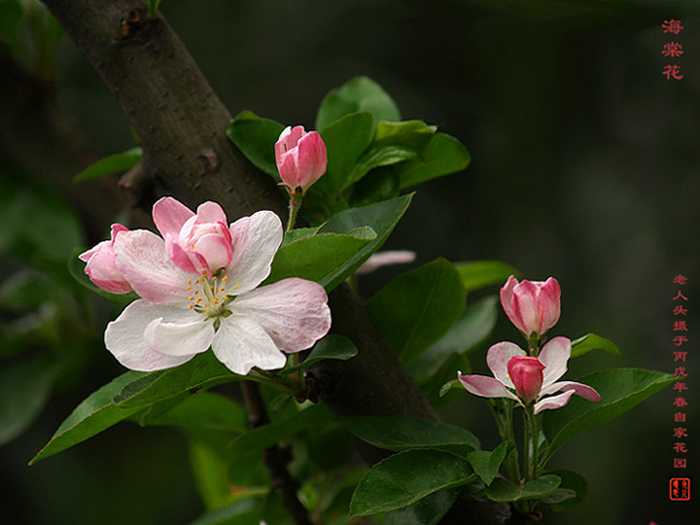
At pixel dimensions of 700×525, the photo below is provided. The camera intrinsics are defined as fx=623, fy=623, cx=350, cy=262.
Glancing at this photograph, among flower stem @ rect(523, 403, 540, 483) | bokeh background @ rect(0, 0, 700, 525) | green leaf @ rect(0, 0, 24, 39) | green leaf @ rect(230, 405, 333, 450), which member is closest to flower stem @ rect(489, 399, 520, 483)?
flower stem @ rect(523, 403, 540, 483)

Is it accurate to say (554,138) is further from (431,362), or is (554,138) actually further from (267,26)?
(431,362)

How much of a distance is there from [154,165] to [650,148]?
108 centimetres

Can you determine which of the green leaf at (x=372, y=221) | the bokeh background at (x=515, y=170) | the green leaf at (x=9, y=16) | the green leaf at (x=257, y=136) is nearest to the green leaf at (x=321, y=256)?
the green leaf at (x=372, y=221)

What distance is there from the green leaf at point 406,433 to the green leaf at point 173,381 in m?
0.08

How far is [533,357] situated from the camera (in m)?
0.31

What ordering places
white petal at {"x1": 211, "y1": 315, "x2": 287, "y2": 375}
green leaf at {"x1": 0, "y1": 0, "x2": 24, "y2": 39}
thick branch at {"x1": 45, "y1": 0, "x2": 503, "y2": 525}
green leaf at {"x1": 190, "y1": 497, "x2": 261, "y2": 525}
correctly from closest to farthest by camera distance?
1. white petal at {"x1": 211, "y1": 315, "x2": 287, "y2": 375}
2. thick branch at {"x1": 45, "y1": 0, "x2": 503, "y2": 525}
3. green leaf at {"x1": 190, "y1": 497, "x2": 261, "y2": 525}
4. green leaf at {"x1": 0, "y1": 0, "x2": 24, "y2": 39}

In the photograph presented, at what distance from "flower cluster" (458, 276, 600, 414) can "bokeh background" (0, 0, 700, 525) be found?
0.90 metres

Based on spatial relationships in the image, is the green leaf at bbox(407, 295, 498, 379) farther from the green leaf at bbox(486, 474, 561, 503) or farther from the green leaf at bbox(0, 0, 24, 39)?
the green leaf at bbox(0, 0, 24, 39)

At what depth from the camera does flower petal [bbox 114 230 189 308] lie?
0.30m

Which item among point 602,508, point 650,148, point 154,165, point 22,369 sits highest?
point 154,165

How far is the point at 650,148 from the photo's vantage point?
1210mm

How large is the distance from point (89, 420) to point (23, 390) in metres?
0.55

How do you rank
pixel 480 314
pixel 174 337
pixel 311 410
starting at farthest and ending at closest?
pixel 480 314, pixel 311 410, pixel 174 337

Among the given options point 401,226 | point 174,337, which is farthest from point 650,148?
point 174,337
